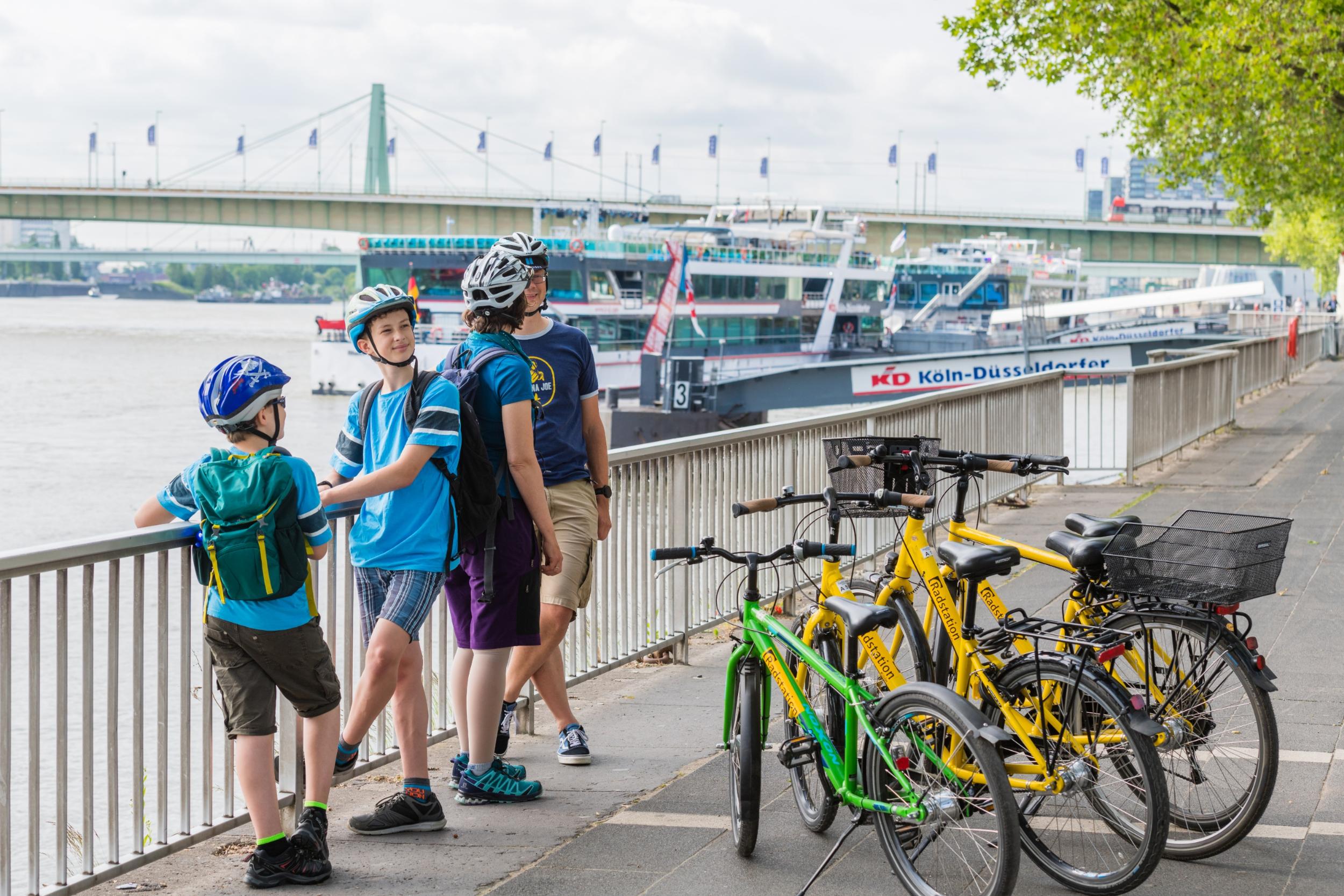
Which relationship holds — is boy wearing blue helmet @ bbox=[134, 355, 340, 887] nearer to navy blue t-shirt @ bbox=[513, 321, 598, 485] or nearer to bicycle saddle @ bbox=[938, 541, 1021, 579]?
navy blue t-shirt @ bbox=[513, 321, 598, 485]

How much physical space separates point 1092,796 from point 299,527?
2320mm

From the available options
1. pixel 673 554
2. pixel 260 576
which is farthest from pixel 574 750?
pixel 260 576

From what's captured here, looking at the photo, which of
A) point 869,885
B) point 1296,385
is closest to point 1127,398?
point 869,885

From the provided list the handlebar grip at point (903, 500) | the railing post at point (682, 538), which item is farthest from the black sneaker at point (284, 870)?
the railing post at point (682, 538)

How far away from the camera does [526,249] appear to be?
198 inches

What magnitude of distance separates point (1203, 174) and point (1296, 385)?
22.7ft

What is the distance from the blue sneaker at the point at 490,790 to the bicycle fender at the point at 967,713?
172 centimetres

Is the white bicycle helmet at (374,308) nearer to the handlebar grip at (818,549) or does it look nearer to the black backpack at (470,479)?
the black backpack at (470,479)

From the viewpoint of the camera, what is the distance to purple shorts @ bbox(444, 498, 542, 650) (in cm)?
473

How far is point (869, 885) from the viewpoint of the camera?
13.7ft

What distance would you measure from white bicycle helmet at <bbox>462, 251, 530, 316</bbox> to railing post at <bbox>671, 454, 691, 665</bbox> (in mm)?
2296

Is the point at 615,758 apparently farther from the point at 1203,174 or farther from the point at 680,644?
the point at 1203,174

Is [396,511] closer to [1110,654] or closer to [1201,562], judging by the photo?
[1110,654]

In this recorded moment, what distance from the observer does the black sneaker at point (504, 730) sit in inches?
210
